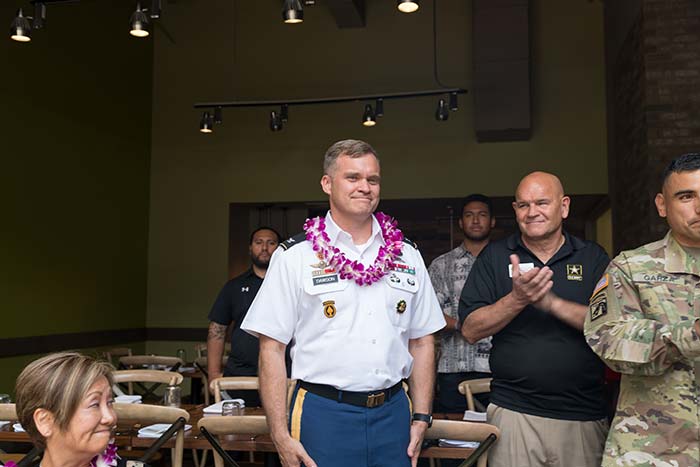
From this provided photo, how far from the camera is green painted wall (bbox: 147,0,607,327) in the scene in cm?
787

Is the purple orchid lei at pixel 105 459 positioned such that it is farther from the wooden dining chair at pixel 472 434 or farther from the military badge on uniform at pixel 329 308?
the wooden dining chair at pixel 472 434

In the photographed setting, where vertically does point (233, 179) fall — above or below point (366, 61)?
below

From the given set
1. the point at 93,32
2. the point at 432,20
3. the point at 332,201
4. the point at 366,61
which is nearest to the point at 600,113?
the point at 432,20

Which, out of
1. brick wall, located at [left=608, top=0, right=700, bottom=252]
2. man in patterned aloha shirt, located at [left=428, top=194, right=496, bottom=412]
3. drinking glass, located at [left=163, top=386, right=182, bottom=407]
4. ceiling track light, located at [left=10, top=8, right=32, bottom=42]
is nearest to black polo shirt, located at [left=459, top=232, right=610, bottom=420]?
man in patterned aloha shirt, located at [left=428, top=194, right=496, bottom=412]

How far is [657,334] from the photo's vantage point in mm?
1771

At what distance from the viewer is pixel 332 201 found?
2.39m

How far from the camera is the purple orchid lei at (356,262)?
228cm

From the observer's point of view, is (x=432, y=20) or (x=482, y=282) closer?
(x=482, y=282)

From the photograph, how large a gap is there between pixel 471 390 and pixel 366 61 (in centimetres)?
553

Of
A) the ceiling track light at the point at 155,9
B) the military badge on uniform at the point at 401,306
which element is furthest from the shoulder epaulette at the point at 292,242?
the ceiling track light at the point at 155,9

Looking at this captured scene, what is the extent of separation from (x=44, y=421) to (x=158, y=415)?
3.89ft

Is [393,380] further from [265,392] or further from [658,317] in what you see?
[658,317]

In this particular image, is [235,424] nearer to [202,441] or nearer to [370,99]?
[202,441]

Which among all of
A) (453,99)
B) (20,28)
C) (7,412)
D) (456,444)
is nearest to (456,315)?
(456,444)
